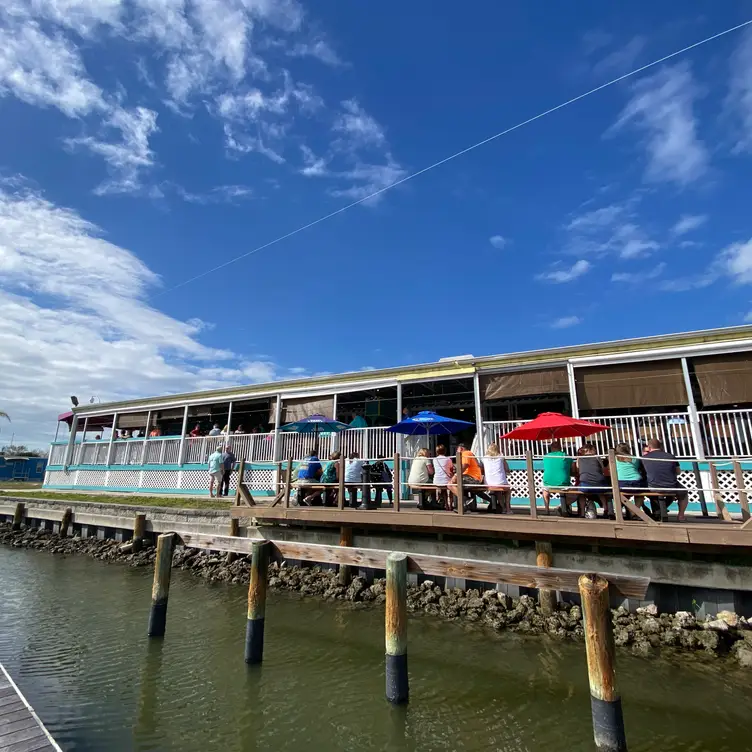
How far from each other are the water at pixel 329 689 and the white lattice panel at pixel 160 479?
9.03 meters

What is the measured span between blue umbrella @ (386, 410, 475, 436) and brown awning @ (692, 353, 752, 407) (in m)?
5.45

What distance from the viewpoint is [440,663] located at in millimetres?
6578

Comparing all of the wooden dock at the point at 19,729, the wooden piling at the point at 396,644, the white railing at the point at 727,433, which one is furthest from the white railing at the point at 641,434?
the wooden dock at the point at 19,729

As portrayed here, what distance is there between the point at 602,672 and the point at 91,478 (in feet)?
73.2

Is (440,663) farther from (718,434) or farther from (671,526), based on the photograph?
(718,434)

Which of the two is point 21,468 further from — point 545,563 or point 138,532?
point 545,563

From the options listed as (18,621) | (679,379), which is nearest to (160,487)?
(18,621)

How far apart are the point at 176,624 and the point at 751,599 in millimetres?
9362

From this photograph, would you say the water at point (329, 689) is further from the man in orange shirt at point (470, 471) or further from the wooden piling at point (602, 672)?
the man in orange shirt at point (470, 471)

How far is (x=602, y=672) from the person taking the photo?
433 cm

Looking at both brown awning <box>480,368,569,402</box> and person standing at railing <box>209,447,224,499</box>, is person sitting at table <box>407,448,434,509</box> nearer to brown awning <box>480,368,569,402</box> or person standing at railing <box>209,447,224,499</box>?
brown awning <box>480,368,569,402</box>

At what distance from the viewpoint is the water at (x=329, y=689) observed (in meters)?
4.85

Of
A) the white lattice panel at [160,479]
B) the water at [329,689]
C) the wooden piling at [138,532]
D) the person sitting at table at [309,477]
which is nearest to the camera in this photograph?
the water at [329,689]

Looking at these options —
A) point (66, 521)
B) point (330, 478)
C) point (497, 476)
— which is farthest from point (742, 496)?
point (66, 521)
